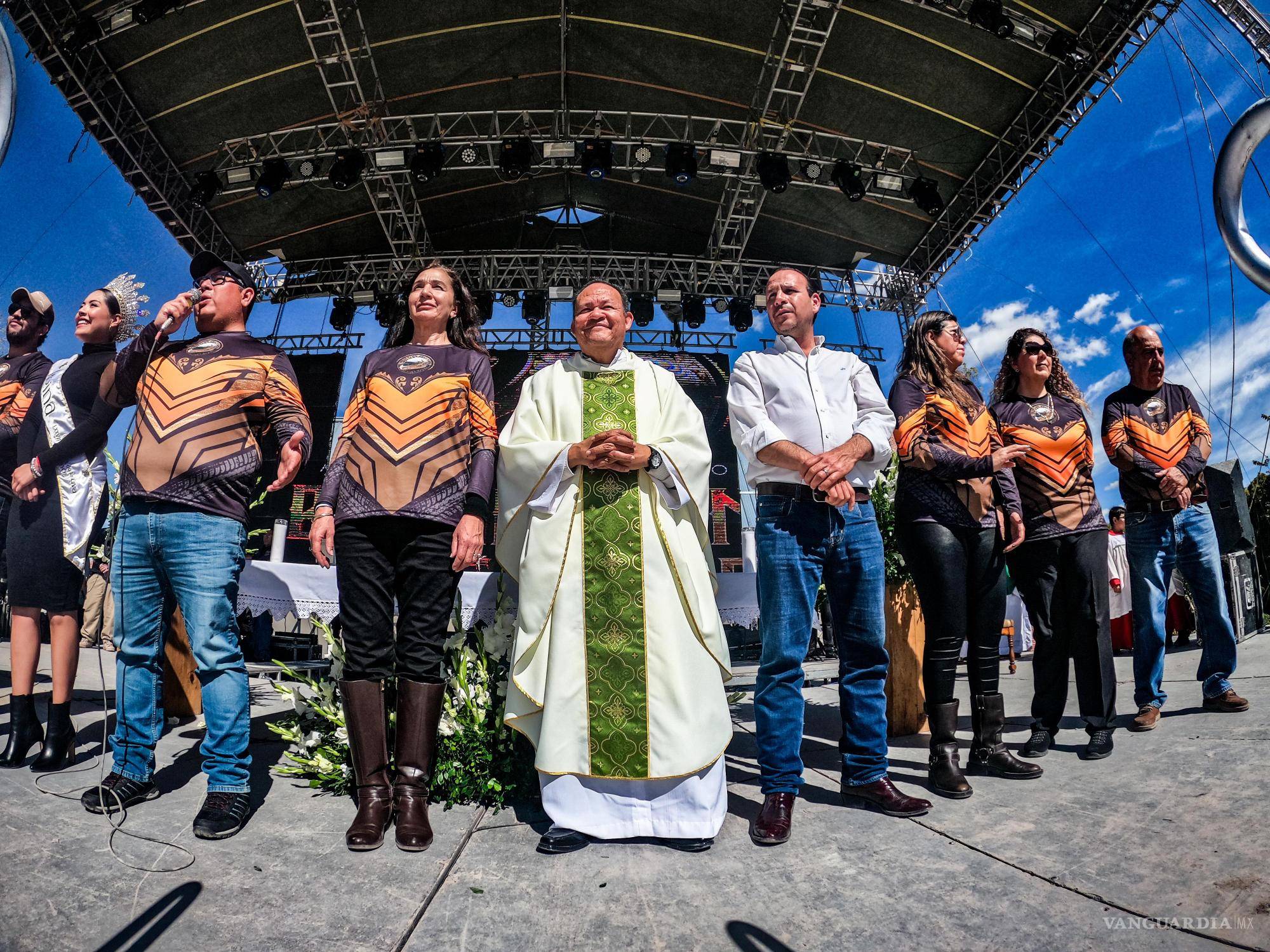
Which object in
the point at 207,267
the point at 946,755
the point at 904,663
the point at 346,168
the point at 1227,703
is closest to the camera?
the point at 946,755

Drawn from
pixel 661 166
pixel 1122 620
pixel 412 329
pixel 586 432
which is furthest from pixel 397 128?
pixel 1122 620

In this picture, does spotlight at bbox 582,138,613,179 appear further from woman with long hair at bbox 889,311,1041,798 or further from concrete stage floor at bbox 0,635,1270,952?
concrete stage floor at bbox 0,635,1270,952

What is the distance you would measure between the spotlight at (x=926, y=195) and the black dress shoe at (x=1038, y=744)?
786 centimetres

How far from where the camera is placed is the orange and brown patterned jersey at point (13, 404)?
2943 millimetres

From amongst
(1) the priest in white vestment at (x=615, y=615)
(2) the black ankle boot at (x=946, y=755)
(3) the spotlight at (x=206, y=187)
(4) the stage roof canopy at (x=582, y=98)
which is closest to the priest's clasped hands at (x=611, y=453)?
(1) the priest in white vestment at (x=615, y=615)

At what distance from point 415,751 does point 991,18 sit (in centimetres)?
854

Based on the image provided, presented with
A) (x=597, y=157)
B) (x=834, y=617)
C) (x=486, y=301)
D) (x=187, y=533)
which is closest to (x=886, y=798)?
(x=834, y=617)

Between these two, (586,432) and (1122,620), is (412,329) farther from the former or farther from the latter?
(1122,620)

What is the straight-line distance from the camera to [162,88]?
8.27 meters

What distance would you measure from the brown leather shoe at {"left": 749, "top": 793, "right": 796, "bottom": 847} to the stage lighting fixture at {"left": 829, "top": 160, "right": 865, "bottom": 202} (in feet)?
27.8

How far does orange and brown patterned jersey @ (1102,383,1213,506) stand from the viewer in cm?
331

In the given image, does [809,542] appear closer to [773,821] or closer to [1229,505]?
[773,821]

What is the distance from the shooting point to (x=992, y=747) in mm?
2600

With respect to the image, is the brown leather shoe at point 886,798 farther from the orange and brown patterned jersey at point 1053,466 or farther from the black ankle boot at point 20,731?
the black ankle boot at point 20,731
